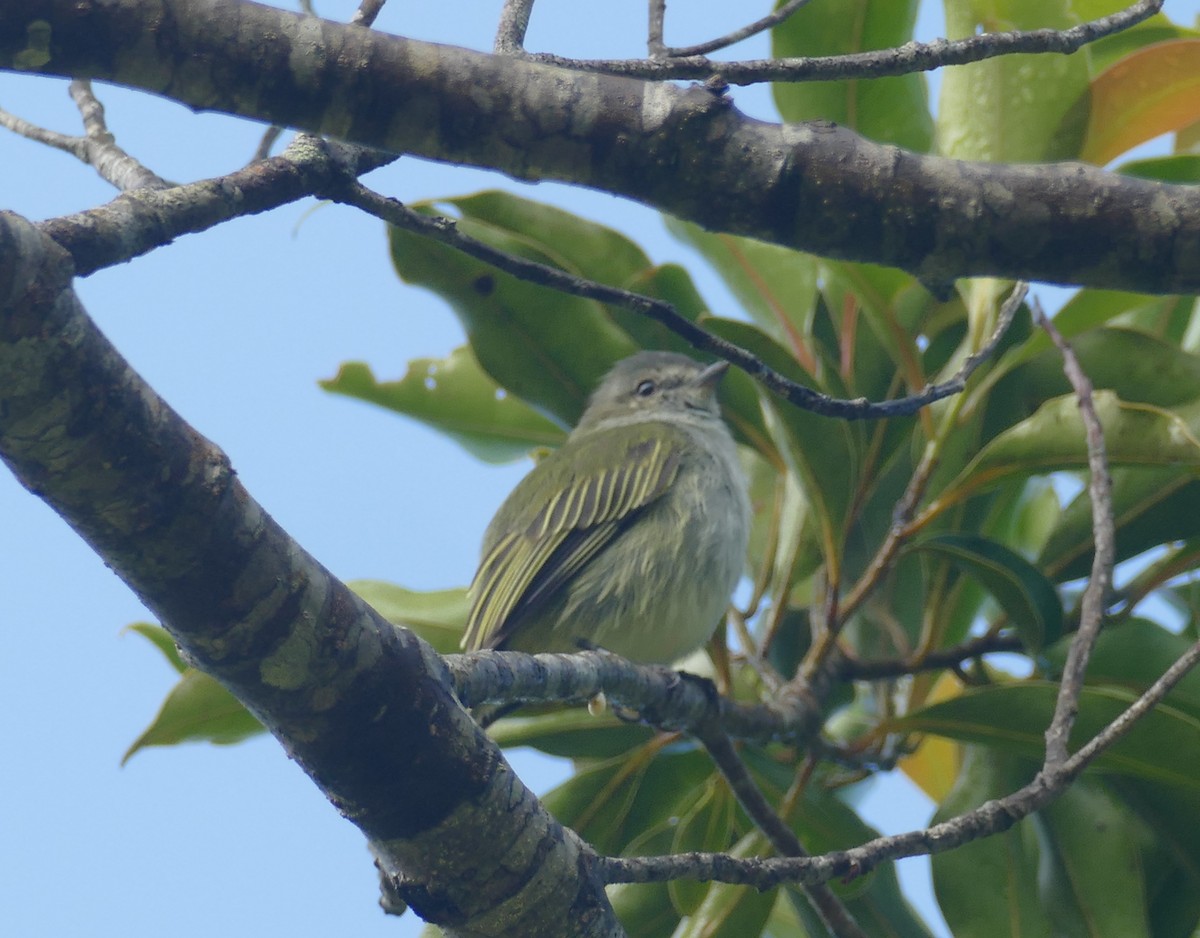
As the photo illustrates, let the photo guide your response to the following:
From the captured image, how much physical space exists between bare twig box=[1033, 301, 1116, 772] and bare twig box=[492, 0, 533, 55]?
5.16 feet

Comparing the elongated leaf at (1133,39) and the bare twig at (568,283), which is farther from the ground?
the elongated leaf at (1133,39)

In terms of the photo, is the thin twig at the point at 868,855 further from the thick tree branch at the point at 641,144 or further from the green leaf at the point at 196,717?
the green leaf at the point at 196,717

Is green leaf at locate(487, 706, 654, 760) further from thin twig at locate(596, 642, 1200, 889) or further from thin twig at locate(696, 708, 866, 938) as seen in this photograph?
thin twig at locate(596, 642, 1200, 889)

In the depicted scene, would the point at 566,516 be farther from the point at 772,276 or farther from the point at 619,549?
the point at 772,276

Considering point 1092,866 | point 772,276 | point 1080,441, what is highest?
point 772,276

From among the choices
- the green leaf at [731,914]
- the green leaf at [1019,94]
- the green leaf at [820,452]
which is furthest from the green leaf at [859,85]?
the green leaf at [731,914]

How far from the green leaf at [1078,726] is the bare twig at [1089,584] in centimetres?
31

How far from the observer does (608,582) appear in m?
4.41

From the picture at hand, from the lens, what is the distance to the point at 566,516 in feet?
15.0

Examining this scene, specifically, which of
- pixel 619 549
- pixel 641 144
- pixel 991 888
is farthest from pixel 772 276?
pixel 641 144

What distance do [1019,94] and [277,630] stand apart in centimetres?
284

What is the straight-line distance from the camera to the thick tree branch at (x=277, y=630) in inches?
58.9

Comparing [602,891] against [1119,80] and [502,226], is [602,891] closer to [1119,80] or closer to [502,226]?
[502,226]

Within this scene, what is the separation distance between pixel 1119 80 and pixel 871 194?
2.11 metres
